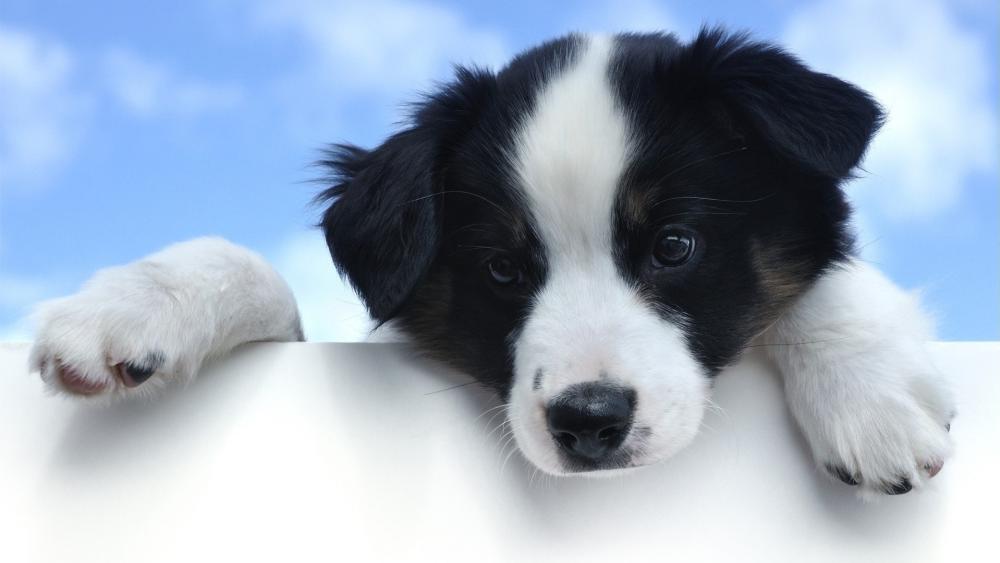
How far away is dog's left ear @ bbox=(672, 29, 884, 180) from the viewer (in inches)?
85.6

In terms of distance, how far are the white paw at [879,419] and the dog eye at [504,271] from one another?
0.64 metres

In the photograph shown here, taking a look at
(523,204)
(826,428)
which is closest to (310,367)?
(523,204)

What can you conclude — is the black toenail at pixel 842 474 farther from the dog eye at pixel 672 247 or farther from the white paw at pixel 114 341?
the white paw at pixel 114 341

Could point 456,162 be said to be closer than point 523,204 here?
No

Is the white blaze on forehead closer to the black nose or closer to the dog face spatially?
the dog face

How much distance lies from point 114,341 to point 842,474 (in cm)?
150

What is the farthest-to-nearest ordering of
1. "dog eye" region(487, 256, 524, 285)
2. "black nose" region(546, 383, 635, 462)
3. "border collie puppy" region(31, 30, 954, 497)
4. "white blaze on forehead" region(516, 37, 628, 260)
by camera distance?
"dog eye" region(487, 256, 524, 285)
"white blaze on forehead" region(516, 37, 628, 260)
"border collie puppy" region(31, 30, 954, 497)
"black nose" region(546, 383, 635, 462)

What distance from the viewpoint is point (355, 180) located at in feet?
7.97

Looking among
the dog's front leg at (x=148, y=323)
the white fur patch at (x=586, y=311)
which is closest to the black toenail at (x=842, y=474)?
the white fur patch at (x=586, y=311)

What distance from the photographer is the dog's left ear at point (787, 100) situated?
2.17m

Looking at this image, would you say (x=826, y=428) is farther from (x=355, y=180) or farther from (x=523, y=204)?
(x=355, y=180)

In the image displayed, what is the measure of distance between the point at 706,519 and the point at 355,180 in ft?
3.61

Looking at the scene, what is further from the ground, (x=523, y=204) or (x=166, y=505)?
(x=523, y=204)

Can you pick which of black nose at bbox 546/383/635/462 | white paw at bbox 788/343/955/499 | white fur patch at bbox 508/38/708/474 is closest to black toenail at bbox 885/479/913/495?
white paw at bbox 788/343/955/499
